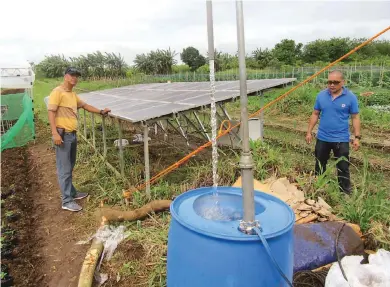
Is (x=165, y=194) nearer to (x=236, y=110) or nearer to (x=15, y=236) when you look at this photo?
(x=15, y=236)

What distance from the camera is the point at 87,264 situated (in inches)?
124

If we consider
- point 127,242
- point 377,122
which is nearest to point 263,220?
point 127,242

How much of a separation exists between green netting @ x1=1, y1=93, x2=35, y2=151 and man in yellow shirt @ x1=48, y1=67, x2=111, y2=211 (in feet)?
14.8

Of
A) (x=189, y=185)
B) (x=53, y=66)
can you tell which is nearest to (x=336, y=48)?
(x=53, y=66)

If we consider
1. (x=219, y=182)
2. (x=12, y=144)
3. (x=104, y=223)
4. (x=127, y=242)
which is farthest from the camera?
(x=12, y=144)

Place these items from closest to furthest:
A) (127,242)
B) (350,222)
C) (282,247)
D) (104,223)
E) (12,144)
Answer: (282,247) < (350,222) < (127,242) < (104,223) < (12,144)

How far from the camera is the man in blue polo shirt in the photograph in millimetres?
4246

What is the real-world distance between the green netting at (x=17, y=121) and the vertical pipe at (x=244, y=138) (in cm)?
823

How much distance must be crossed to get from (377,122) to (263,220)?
32.8ft

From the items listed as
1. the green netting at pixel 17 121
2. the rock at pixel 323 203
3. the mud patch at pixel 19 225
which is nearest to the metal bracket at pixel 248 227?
the rock at pixel 323 203

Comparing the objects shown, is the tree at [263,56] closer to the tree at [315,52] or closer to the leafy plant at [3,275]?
the tree at [315,52]

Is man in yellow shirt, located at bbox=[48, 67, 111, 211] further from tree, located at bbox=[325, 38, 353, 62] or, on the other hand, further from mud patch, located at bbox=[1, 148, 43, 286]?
tree, located at bbox=[325, 38, 353, 62]

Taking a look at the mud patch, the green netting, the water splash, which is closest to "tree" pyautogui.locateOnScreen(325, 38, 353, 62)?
the green netting

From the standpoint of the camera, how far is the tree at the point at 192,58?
165 ft
